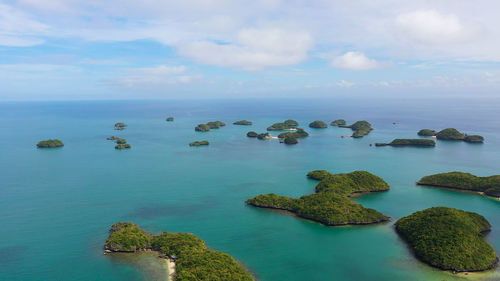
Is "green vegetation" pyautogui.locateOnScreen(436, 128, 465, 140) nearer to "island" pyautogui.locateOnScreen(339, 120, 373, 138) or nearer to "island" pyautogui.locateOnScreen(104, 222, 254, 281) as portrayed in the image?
"island" pyautogui.locateOnScreen(339, 120, 373, 138)

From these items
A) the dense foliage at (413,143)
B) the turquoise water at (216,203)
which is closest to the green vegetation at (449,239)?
the turquoise water at (216,203)

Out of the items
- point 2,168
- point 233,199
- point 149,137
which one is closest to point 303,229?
point 233,199

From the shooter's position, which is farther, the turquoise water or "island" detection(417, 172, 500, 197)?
"island" detection(417, 172, 500, 197)

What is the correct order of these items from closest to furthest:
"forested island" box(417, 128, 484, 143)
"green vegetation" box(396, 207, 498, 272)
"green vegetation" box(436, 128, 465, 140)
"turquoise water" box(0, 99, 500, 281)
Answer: "green vegetation" box(396, 207, 498, 272), "turquoise water" box(0, 99, 500, 281), "forested island" box(417, 128, 484, 143), "green vegetation" box(436, 128, 465, 140)

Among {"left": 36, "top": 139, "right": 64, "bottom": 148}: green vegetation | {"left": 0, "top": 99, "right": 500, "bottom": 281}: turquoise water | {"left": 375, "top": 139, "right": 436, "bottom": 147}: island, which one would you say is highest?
{"left": 375, "top": 139, "right": 436, "bottom": 147}: island

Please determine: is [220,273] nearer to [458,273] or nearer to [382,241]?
[382,241]

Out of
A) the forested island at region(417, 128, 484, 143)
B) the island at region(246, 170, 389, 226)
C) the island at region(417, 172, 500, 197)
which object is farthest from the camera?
the forested island at region(417, 128, 484, 143)

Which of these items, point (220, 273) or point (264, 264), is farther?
point (264, 264)

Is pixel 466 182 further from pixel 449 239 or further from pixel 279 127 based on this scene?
pixel 279 127

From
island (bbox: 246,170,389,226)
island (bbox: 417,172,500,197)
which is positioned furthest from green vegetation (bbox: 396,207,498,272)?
island (bbox: 417,172,500,197)
